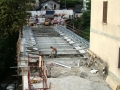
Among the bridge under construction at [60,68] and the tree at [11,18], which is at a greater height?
the tree at [11,18]

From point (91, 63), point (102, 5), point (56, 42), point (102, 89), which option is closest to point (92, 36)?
point (91, 63)

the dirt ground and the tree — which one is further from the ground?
the tree

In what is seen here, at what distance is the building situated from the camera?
12.0m

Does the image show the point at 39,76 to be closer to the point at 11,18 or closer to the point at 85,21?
the point at 11,18

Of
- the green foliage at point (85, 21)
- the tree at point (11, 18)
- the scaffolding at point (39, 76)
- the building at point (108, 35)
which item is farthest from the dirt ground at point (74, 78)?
the green foliage at point (85, 21)

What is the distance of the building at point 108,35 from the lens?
12.0m

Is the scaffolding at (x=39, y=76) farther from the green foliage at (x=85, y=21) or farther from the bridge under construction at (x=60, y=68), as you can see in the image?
the green foliage at (x=85, y=21)

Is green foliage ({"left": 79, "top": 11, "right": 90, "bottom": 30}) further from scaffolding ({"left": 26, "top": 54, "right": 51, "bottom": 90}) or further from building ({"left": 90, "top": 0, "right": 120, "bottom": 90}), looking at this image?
scaffolding ({"left": 26, "top": 54, "right": 51, "bottom": 90})

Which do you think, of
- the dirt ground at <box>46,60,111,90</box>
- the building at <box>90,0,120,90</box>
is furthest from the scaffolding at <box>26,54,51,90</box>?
the building at <box>90,0,120,90</box>

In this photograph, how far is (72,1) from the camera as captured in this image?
65.9 metres

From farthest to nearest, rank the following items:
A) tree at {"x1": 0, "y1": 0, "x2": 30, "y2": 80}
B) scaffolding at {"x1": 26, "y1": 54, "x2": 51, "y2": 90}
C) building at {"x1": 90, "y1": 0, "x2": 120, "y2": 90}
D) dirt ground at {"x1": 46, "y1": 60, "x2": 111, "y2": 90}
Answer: tree at {"x1": 0, "y1": 0, "x2": 30, "y2": 80} → dirt ground at {"x1": 46, "y1": 60, "x2": 111, "y2": 90} → building at {"x1": 90, "y1": 0, "x2": 120, "y2": 90} → scaffolding at {"x1": 26, "y1": 54, "x2": 51, "y2": 90}

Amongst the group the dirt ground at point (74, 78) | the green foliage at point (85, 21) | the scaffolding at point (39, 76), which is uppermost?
the green foliage at point (85, 21)

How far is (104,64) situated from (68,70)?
2254 millimetres

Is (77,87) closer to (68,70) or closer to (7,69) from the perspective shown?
(68,70)
